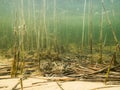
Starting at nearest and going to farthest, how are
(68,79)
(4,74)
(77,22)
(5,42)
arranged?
(68,79) → (4,74) → (5,42) → (77,22)

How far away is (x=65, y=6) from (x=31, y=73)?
83.4 ft

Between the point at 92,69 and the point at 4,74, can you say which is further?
the point at 4,74

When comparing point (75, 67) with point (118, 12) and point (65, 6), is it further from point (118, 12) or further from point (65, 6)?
point (118, 12)

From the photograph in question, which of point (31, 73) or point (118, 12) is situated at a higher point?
point (118, 12)

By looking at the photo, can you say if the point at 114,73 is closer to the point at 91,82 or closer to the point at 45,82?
the point at 91,82

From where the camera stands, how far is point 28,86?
3.62 meters

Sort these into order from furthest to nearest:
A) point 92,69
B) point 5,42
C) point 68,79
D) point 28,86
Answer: point 5,42 < point 92,69 < point 68,79 < point 28,86

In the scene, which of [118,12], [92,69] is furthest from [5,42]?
[118,12]

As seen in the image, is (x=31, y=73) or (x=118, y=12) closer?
(x=31, y=73)

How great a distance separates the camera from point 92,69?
441 centimetres

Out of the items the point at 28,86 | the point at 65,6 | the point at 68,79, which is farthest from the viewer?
the point at 65,6

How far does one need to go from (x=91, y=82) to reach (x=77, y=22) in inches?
1209

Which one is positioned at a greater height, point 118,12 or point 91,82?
point 118,12

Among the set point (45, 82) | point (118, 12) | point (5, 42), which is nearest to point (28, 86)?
point (45, 82)
